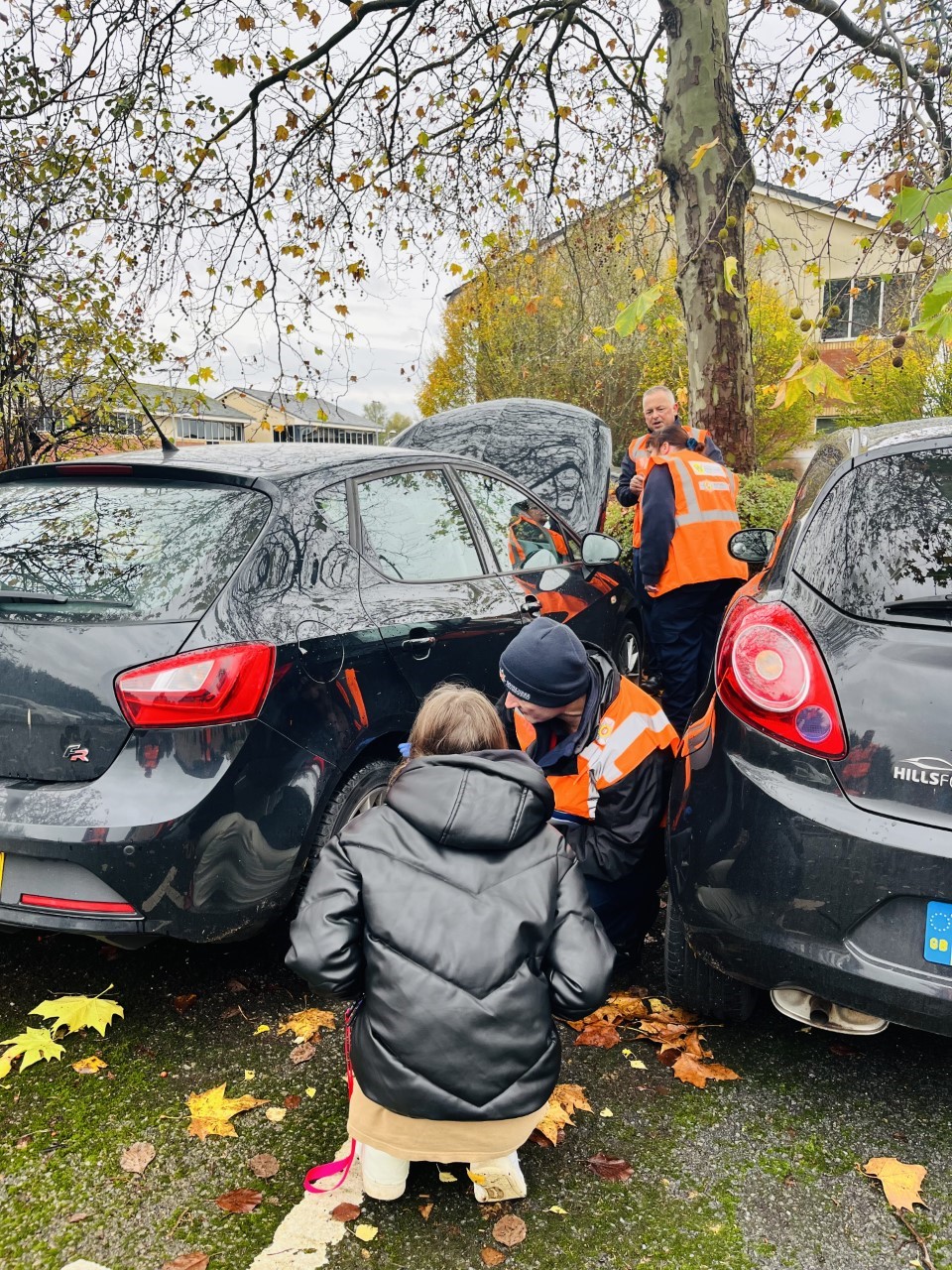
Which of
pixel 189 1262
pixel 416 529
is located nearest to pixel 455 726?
pixel 189 1262

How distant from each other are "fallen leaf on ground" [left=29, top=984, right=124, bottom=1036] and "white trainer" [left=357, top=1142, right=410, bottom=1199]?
945mm

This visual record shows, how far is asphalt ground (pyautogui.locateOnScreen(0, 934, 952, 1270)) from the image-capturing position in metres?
1.88

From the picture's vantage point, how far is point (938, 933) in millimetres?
1943

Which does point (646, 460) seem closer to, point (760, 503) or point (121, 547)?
point (760, 503)

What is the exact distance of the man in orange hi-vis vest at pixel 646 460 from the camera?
514 centimetres

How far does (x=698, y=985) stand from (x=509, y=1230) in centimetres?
85

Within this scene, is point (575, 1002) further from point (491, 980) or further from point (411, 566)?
point (411, 566)

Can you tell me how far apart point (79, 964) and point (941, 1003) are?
94.5 inches

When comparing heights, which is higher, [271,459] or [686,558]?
[271,459]

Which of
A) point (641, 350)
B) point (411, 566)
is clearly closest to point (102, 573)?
point (411, 566)

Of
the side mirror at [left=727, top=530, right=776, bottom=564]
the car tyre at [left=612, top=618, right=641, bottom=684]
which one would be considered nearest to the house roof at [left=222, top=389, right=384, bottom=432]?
the car tyre at [left=612, top=618, right=641, bottom=684]

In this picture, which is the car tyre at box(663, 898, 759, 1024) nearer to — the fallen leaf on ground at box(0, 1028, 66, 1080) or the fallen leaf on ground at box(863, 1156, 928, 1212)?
the fallen leaf on ground at box(863, 1156, 928, 1212)

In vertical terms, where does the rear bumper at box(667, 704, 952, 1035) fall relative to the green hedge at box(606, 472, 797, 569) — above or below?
below

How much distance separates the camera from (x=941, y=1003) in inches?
76.2
